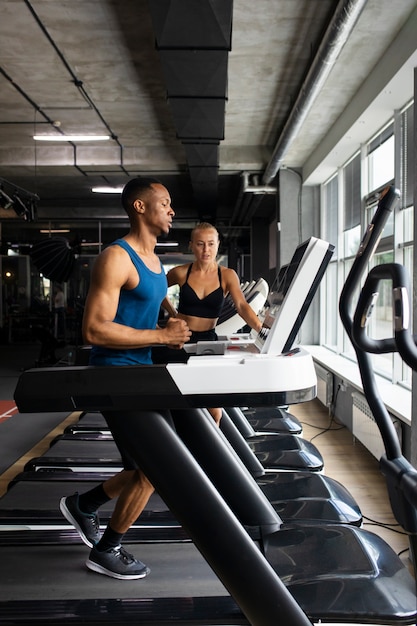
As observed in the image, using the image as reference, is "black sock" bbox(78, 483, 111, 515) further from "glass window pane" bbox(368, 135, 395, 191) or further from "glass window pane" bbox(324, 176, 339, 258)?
"glass window pane" bbox(324, 176, 339, 258)

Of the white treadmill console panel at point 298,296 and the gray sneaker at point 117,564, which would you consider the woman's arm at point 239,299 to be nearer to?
the white treadmill console panel at point 298,296

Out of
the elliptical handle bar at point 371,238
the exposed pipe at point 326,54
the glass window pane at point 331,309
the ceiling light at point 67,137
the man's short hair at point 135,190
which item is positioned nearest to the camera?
the elliptical handle bar at point 371,238

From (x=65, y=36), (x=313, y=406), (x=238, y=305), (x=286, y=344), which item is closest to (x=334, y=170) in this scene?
(x=313, y=406)

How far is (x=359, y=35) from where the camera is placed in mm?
4387

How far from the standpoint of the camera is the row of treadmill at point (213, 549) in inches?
66.9

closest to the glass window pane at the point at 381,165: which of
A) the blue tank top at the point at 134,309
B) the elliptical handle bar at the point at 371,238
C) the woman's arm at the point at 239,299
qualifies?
the woman's arm at the point at 239,299

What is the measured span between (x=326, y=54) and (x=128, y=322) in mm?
2927

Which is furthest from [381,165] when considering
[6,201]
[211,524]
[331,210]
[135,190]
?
[6,201]

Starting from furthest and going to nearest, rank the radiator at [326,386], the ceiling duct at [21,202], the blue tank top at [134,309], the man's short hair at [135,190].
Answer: the ceiling duct at [21,202] → the radiator at [326,386] → the man's short hair at [135,190] → the blue tank top at [134,309]

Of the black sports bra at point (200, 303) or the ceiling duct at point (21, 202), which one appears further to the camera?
the ceiling duct at point (21, 202)

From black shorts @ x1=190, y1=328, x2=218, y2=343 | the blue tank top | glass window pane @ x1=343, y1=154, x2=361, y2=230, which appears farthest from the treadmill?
glass window pane @ x1=343, y1=154, x2=361, y2=230

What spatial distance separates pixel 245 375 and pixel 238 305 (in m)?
1.90

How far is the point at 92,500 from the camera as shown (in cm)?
231

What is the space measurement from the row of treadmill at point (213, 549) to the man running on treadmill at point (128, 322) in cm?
10
